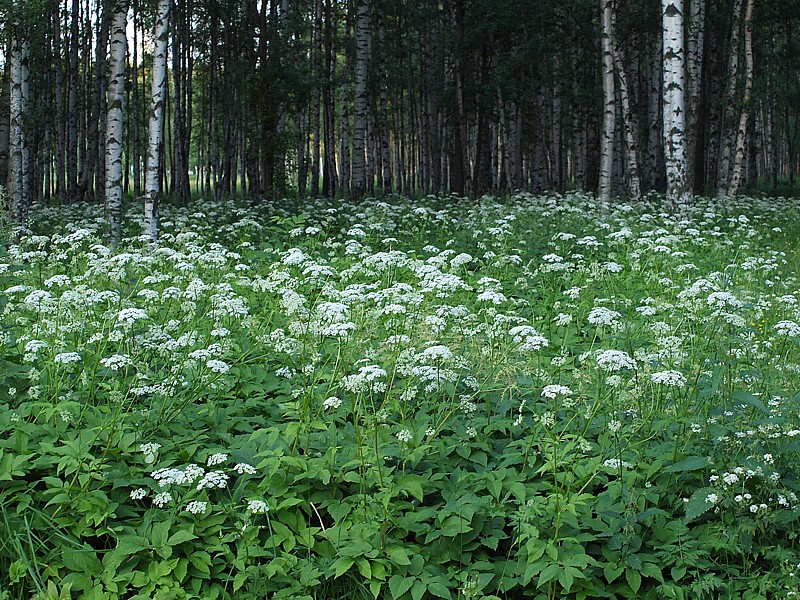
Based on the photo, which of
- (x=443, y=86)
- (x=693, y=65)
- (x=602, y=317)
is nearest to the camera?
(x=602, y=317)

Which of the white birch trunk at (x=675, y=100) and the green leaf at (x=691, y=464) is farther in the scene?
the white birch trunk at (x=675, y=100)

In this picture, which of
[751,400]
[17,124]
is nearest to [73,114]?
[17,124]

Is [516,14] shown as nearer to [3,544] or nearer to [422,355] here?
[422,355]

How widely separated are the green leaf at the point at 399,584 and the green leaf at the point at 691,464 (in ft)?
5.72

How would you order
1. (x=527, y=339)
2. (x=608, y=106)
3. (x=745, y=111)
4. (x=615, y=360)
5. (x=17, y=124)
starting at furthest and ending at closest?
(x=745, y=111), (x=608, y=106), (x=17, y=124), (x=527, y=339), (x=615, y=360)

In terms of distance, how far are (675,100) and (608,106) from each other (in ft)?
13.5

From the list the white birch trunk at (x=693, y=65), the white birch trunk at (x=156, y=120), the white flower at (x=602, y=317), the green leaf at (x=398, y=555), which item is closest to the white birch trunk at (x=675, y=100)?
the white birch trunk at (x=693, y=65)

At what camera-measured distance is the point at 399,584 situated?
13.0 feet

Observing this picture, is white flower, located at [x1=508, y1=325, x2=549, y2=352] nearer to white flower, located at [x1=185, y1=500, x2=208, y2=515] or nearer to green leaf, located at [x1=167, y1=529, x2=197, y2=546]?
white flower, located at [x1=185, y1=500, x2=208, y2=515]

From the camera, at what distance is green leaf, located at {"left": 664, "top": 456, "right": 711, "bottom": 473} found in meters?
4.29

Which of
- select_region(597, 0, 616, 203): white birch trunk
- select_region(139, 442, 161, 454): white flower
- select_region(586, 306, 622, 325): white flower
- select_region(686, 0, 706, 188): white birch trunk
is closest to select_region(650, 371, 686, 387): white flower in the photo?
select_region(586, 306, 622, 325): white flower

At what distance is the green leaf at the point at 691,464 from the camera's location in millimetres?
4289

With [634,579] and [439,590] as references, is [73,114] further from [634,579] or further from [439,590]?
[634,579]

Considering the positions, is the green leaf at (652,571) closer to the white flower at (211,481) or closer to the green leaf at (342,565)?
the green leaf at (342,565)
